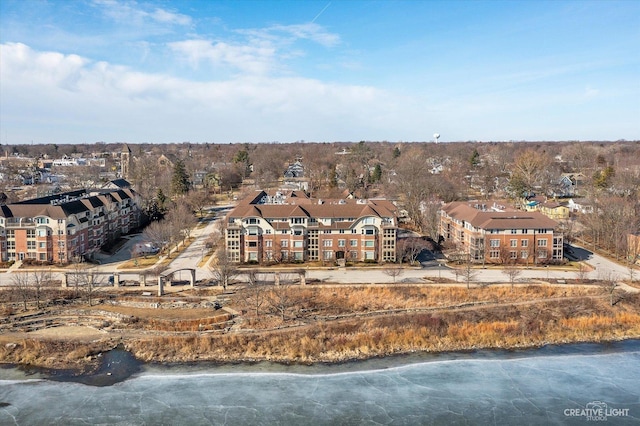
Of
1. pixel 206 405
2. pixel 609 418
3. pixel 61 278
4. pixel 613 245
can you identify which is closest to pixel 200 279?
pixel 61 278

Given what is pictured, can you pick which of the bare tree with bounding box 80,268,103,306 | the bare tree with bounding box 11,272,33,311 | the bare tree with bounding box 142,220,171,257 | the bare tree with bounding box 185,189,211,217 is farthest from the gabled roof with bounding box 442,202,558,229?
the bare tree with bounding box 185,189,211,217

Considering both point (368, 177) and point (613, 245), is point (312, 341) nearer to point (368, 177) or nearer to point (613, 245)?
point (613, 245)

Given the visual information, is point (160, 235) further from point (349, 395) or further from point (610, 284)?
point (610, 284)

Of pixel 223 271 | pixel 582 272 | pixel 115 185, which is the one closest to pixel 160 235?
pixel 223 271

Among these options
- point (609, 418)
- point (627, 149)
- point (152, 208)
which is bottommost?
point (609, 418)

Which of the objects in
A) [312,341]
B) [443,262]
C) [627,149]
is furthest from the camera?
[627,149]

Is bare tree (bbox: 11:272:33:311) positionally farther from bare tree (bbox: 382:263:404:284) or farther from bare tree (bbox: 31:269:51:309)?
bare tree (bbox: 382:263:404:284)
